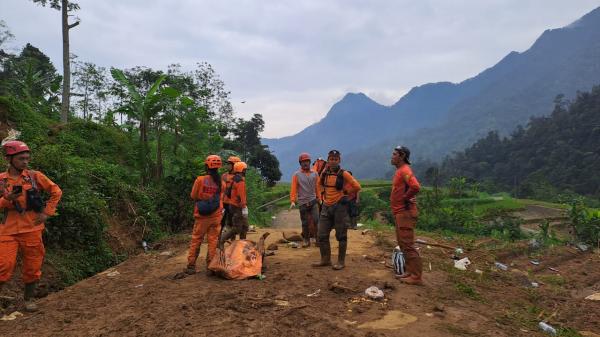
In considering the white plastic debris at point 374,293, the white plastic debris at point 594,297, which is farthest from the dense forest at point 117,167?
the white plastic debris at point 594,297

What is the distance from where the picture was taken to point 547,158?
63438 mm

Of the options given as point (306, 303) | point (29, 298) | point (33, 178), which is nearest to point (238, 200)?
point (306, 303)

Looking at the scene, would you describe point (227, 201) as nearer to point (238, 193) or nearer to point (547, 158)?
point (238, 193)

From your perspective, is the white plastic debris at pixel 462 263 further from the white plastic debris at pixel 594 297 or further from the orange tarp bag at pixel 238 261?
the orange tarp bag at pixel 238 261

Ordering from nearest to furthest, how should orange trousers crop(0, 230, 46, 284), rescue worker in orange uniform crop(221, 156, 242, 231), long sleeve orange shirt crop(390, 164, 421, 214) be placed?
1. orange trousers crop(0, 230, 46, 284)
2. long sleeve orange shirt crop(390, 164, 421, 214)
3. rescue worker in orange uniform crop(221, 156, 242, 231)

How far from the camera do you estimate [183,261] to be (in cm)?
814

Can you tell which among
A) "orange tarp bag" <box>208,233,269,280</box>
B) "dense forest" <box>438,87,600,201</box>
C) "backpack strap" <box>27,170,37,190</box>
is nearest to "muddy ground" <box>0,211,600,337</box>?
"orange tarp bag" <box>208,233,269,280</box>

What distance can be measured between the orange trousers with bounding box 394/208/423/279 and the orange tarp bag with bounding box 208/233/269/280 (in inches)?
88.8

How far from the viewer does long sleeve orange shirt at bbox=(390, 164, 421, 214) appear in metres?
6.25

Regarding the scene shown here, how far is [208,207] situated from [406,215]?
3025 mm

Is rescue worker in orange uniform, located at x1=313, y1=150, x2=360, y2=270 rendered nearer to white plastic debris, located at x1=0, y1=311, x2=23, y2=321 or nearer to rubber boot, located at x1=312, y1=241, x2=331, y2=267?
rubber boot, located at x1=312, y1=241, x2=331, y2=267

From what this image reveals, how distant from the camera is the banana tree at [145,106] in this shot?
11.9 meters

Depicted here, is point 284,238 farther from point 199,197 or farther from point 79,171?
point 79,171

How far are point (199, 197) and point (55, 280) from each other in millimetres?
2691
